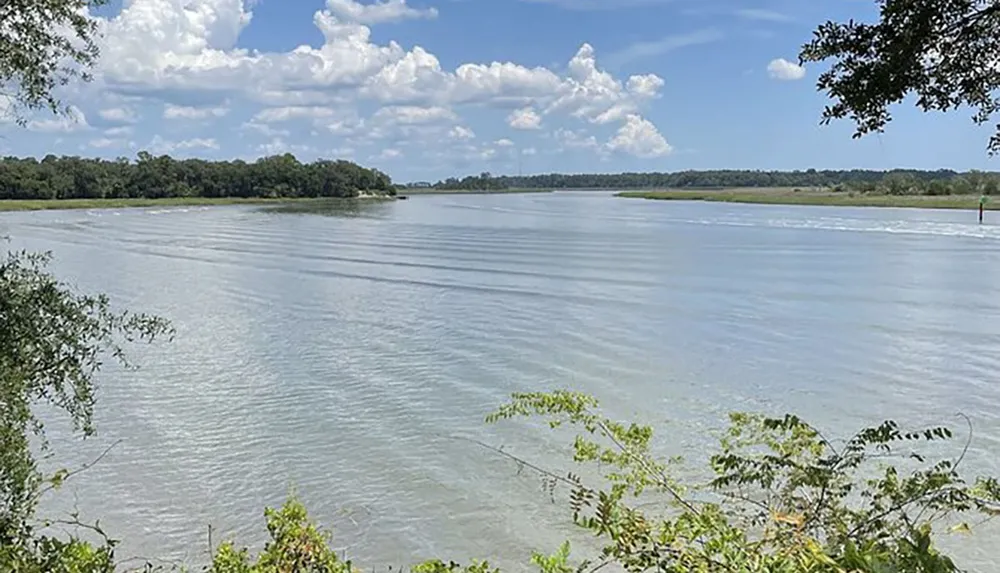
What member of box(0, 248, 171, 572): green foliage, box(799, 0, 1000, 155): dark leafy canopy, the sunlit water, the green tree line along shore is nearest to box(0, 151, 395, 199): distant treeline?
the green tree line along shore

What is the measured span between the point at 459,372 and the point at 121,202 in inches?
3899

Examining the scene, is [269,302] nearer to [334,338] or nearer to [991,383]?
[334,338]

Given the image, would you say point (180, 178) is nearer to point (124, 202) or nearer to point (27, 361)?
point (124, 202)

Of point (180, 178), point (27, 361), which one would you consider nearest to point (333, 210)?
point (180, 178)

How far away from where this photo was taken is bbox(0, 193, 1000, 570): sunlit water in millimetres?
8984

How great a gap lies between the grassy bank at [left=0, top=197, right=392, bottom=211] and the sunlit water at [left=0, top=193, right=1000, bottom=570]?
6333 cm

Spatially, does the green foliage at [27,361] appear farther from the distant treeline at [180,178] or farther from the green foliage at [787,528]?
the distant treeline at [180,178]

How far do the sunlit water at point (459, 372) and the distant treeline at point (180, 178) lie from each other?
7817 centimetres

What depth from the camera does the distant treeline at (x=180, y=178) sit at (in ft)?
331

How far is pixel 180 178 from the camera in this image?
119812 millimetres

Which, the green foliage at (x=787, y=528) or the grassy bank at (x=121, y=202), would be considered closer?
the green foliage at (x=787, y=528)

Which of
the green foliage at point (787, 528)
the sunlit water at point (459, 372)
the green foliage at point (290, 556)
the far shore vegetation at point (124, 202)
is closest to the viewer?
the green foliage at point (787, 528)

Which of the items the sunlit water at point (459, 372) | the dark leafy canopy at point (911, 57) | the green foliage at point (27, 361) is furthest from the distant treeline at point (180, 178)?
the dark leafy canopy at point (911, 57)

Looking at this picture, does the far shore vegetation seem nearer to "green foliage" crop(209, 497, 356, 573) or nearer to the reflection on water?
the reflection on water
